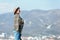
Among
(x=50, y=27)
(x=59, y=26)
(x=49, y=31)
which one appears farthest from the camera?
(x=59, y=26)

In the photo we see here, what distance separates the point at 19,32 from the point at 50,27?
6926 inches

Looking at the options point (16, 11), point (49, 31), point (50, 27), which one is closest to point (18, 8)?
point (16, 11)

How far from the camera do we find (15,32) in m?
5.87

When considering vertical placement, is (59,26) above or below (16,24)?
below

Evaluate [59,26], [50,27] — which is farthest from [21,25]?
[59,26]

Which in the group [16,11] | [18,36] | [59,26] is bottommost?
[59,26]

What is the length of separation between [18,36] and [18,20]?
0.25 meters

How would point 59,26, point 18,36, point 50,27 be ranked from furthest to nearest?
1. point 59,26
2. point 50,27
3. point 18,36

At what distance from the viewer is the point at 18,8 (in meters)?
5.96

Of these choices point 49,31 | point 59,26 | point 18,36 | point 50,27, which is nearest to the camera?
point 18,36

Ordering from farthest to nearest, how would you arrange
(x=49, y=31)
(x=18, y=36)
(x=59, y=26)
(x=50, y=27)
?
(x=59, y=26), (x=50, y=27), (x=49, y=31), (x=18, y=36)

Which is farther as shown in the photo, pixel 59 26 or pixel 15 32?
pixel 59 26

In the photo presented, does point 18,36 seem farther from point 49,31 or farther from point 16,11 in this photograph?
point 49,31

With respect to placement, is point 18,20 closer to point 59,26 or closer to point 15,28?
point 15,28
